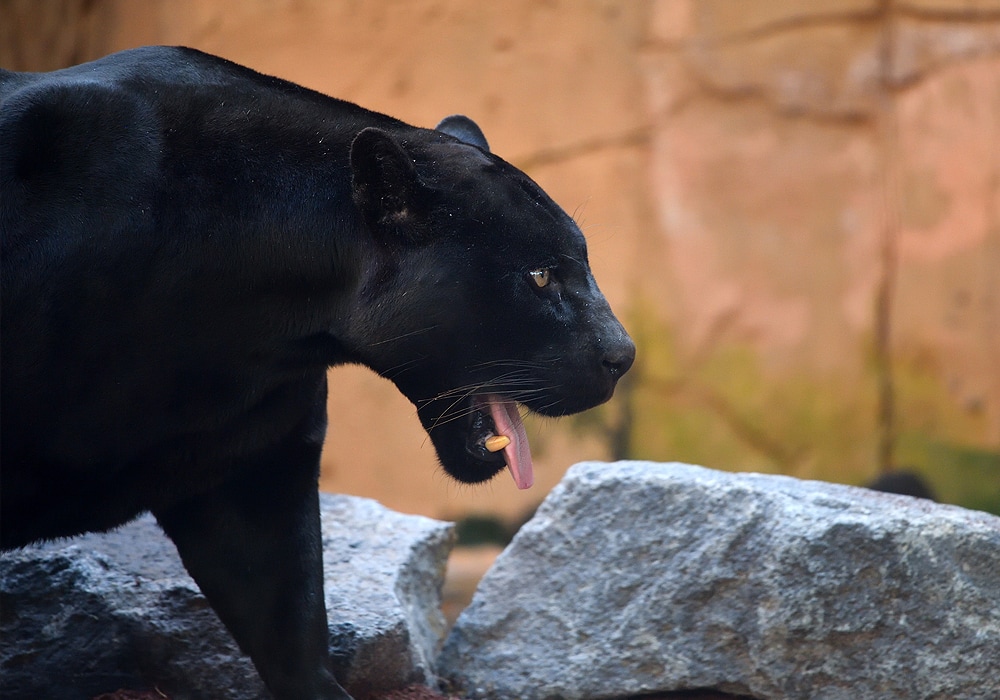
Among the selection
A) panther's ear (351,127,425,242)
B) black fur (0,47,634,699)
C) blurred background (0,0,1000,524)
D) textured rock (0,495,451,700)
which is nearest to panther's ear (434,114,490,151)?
black fur (0,47,634,699)

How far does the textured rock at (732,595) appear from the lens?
9.72 feet

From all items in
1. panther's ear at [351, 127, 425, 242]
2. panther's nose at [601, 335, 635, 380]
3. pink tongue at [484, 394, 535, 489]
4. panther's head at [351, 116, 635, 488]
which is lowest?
pink tongue at [484, 394, 535, 489]

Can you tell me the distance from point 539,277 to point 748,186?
418 cm

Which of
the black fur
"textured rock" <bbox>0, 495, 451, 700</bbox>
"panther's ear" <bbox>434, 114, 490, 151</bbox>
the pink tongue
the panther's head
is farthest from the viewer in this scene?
"textured rock" <bbox>0, 495, 451, 700</bbox>

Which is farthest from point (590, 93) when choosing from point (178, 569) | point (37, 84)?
point (37, 84)

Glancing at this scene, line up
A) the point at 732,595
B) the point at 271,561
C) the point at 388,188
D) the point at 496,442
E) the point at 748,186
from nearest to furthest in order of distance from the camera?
the point at 388,188, the point at 496,442, the point at 271,561, the point at 732,595, the point at 748,186

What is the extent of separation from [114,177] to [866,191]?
4.84 meters

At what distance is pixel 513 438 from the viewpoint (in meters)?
2.64

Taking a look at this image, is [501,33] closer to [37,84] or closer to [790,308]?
[790,308]

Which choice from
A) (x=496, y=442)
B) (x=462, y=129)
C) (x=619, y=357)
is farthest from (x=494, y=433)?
(x=462, y=129)

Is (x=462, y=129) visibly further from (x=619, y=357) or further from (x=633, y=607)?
(x=633, y=607)

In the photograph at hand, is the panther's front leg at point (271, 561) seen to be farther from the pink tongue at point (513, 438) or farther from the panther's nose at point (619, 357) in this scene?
the panther's nose at point (619, 357)

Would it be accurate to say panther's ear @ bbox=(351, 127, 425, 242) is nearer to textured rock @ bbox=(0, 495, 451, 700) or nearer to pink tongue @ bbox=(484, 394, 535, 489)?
pink tongue @ bbox=(484, 394, 535, 489)

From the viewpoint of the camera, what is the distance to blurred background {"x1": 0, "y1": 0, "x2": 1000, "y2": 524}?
6.28m
